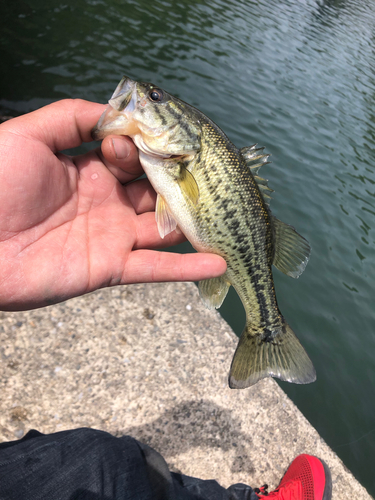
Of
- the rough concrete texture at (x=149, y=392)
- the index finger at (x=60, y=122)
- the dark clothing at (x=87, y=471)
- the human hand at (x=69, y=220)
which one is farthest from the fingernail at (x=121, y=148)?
the dark clothing at (x=87, y=471)

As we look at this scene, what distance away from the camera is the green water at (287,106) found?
520 cm

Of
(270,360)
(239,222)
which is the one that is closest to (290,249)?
(239,222)

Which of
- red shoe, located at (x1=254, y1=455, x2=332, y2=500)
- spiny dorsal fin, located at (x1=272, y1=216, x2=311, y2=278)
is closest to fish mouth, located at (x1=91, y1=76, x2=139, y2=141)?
spiny dorsal fin, located at (x1=272, y1=216, x2=311, y2=278)

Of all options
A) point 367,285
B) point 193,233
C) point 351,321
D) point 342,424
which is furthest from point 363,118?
point 193,233

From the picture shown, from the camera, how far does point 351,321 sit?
19.4ft

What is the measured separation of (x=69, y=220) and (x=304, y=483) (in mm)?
3152

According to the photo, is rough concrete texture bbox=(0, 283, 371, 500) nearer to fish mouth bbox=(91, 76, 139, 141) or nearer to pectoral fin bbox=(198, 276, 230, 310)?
pectoral fin bbox=(198, 276, 230, 310)

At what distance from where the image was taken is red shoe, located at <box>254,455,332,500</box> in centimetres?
293

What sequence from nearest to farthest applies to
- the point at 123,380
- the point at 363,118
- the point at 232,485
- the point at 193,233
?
1. the point at 193,233
2. the point at 232,485
3. the point at 123,380
4. the point at 363,118

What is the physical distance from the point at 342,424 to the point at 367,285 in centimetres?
317

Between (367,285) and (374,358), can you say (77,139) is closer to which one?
(374,358)

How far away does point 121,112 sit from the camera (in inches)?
92.7

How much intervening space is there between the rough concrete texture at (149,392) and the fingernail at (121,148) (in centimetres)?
185

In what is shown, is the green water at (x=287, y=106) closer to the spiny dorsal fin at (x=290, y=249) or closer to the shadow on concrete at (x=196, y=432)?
the shadow on concrete at (x=196, y=432)
